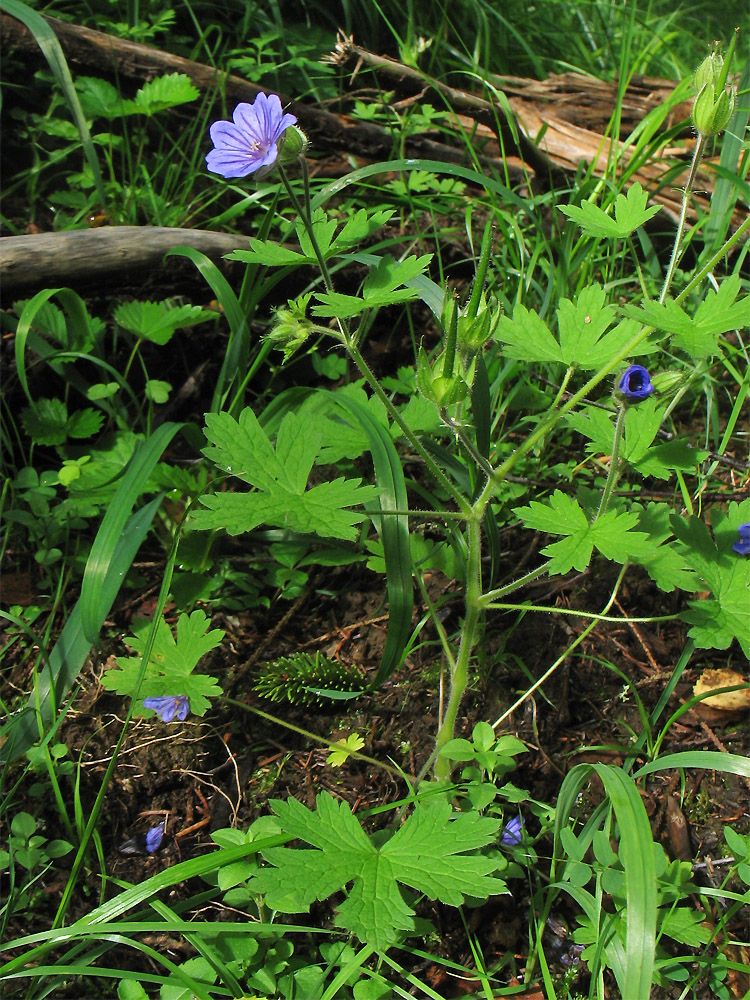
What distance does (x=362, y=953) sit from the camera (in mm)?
1231

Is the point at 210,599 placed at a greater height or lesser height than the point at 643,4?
lesser

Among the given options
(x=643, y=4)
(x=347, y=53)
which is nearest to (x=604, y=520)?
(x=347, y=53)

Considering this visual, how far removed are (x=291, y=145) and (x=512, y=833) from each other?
51.7 inches

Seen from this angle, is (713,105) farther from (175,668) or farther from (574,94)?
(574,94)

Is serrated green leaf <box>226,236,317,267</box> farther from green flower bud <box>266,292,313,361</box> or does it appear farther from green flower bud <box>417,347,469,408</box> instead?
green flower bud <box>417,347,469,408</box>

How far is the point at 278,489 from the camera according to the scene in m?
1.33

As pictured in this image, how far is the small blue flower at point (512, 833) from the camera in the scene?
143cm

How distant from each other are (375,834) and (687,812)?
0.64 m

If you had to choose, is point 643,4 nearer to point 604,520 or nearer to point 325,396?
point 325,396

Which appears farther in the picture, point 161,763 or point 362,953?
point 161,763

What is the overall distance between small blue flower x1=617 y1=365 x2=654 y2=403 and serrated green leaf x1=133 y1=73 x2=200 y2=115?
6.14ft

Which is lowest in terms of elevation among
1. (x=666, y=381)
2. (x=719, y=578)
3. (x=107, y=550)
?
(x=107, y=550)

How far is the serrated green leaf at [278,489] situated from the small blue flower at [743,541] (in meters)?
→ 0.70

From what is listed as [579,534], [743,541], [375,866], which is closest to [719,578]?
[743,541]
